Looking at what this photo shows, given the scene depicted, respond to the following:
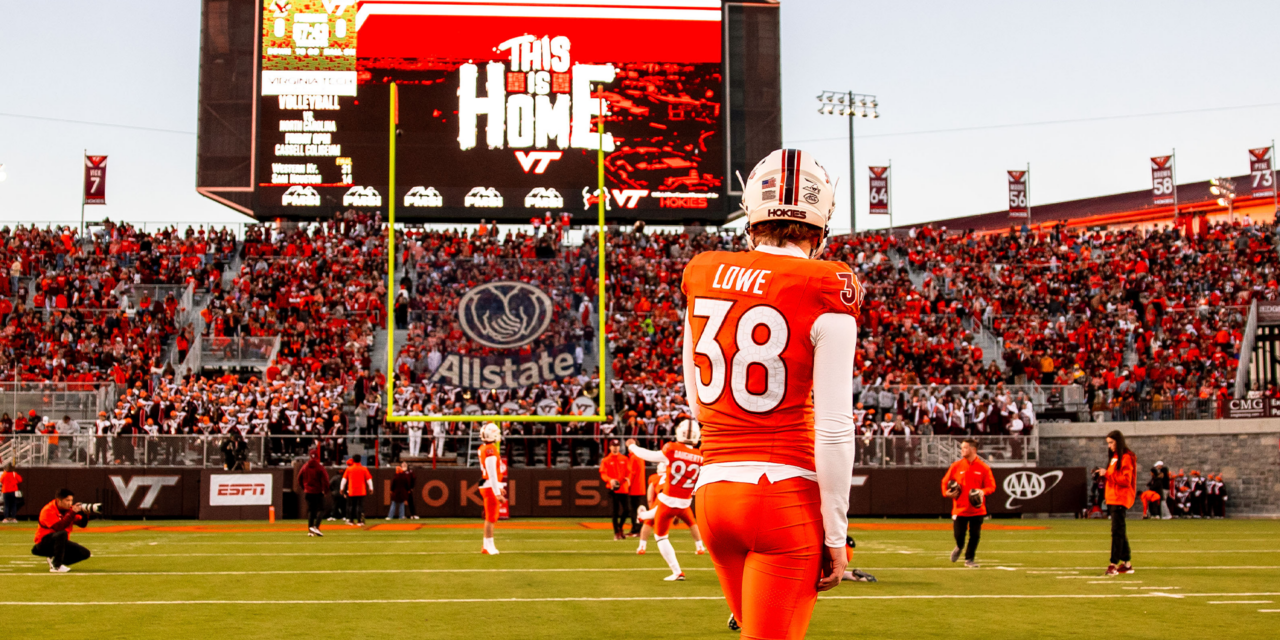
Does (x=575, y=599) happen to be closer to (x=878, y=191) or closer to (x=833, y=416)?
(x=833, y=416)

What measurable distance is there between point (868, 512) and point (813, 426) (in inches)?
918

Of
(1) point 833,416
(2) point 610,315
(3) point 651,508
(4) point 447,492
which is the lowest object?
(4) point 447,492

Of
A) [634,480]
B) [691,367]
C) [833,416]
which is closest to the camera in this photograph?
[833,416]

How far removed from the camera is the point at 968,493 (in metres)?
14.1

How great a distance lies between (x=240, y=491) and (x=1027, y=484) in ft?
55.6

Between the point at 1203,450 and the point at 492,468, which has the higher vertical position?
the point at 492,468

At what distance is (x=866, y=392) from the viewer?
2919 cm

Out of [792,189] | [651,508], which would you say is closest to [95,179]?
[651,508]

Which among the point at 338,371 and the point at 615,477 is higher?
the point at 338,371

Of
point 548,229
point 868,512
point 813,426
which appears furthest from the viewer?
point 548,229

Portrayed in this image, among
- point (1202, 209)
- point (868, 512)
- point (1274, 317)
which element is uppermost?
point (1202, 209)

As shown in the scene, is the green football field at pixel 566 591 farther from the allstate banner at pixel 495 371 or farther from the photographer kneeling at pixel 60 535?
the allstate banner at pixel 495 371

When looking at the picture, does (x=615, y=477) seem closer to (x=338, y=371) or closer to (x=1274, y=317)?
(x=338, y=371)

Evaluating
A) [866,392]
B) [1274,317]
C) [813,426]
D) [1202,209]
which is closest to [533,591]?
[813,426]
